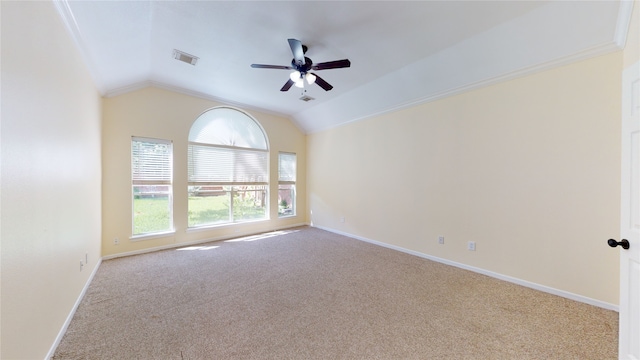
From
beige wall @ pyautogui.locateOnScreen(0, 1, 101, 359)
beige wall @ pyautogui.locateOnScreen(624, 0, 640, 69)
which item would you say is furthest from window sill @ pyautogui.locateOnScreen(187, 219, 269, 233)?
beige wall @ pyautogui.locateOnScreen(624, 0, 640, 69)

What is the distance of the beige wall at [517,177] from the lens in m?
2.40

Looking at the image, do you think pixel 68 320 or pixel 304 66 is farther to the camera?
pixel 304 66

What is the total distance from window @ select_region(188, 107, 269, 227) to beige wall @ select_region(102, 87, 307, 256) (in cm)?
20

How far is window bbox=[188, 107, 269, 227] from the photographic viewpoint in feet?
15.5

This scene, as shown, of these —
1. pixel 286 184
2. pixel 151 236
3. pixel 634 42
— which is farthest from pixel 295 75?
pixel 151 236

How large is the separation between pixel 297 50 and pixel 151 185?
3.65 metres

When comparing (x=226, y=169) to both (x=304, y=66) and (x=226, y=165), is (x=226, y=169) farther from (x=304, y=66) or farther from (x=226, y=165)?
(x=304, y=66)

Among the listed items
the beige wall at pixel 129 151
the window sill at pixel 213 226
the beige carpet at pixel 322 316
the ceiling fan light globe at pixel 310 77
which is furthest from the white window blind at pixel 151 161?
the ceiling fan light globe at pixel 310 77

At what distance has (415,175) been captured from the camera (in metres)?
4.04

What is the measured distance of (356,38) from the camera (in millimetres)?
2789

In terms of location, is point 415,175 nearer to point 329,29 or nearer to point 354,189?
point 354,189

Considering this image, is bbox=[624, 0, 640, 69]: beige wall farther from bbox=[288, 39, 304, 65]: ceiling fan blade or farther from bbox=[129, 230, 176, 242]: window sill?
bbox=[129, 230, 176, 242]: window sill

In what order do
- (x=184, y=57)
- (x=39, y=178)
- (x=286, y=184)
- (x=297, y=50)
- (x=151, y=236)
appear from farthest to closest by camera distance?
(x=286, y=184)
(x=151, y=236)
(x=184, y=57)
(x=297, y=50)
(x=39, y=178)

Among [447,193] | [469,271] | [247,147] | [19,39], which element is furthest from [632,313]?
[247,147]
